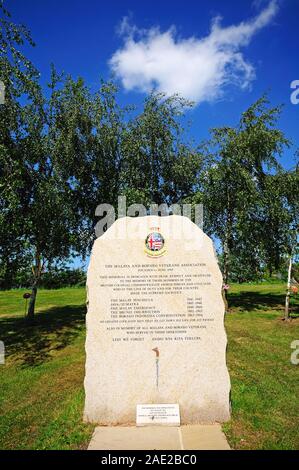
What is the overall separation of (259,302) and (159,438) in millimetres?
18880

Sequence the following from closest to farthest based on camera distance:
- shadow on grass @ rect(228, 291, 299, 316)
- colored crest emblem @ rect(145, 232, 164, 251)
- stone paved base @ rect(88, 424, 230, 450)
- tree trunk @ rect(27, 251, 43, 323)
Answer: stone paved base @ rect(88, 424, 230, 450) → colored crest emblem @ rect(145, 232, 164, 251) → tree trunk @ rect(27, 251, 43, 323) → shadow on grass @ rect(228, 291, 299, 316)

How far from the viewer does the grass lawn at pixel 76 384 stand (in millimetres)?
6746

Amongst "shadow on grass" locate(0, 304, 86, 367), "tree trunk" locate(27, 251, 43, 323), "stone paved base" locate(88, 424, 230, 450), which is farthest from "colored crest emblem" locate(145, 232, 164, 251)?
"tree trunk" locate(27, 251, 43, 323)

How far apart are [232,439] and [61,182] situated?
45.6 ft

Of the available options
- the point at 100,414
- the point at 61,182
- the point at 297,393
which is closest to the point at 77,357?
the point at 100,414

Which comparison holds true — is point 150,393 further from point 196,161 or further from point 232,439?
point 196,161

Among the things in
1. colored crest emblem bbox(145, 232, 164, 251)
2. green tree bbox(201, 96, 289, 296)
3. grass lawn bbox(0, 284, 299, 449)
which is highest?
green tree bbox(201, 96, 289, 296)

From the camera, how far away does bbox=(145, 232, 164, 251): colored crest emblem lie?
25.7ft

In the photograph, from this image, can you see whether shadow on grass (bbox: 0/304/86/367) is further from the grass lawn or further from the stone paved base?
the stone paved base

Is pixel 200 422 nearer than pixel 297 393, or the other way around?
pixel 200 422

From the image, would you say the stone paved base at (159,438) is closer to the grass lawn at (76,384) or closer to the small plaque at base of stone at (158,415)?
the small plaque at base of stone at (158,415)

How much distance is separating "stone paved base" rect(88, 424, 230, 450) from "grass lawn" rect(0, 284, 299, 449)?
0.22m

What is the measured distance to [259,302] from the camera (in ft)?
78.7
